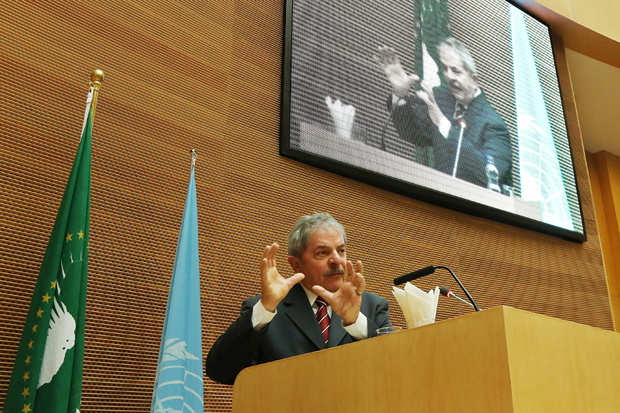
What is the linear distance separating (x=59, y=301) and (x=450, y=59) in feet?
11.2

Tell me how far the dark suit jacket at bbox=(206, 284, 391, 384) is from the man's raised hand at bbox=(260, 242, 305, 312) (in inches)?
3.0

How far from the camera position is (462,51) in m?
4.53

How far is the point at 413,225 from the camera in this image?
3.83 meters

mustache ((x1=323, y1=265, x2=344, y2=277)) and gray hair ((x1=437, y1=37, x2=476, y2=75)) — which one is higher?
gray hair ((x1=437, y1=37, x2=476, y2=75))

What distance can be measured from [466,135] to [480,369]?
3365 mm

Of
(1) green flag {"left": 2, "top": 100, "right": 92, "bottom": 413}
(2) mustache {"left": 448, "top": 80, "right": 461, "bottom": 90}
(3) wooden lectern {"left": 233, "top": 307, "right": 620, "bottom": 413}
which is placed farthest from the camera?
(2) mustache {"left": 448, "top": 80, "right": 461, "bottom": 90}

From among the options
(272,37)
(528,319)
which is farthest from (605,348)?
(272,37)

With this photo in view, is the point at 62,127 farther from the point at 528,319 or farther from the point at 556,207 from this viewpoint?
the point at 556,207

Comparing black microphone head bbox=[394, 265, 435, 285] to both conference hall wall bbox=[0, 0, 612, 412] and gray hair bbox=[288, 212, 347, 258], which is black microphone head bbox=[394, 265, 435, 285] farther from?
conference hall wall bbox=[0, 0, 612, 412]

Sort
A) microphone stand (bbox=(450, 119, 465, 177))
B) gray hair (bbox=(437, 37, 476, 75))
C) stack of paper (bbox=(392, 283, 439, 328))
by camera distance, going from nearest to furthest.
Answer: stack of paper (bbox=(392, 283, 439, 328)), microphone stand (bbox=(450, 119, 465, 177)), gray hair (bbox=(437, 37, 476, 75))

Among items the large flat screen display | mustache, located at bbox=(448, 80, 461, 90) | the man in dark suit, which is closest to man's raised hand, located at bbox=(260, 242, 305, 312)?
the man in dark suit

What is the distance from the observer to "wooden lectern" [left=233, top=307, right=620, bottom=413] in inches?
42.0

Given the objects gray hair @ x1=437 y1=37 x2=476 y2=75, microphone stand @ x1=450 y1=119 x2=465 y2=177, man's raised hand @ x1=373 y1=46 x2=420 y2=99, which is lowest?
microphone stand @ x1=450 y1=119 x2=465 y2=177

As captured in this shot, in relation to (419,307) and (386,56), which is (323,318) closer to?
(419,307)
